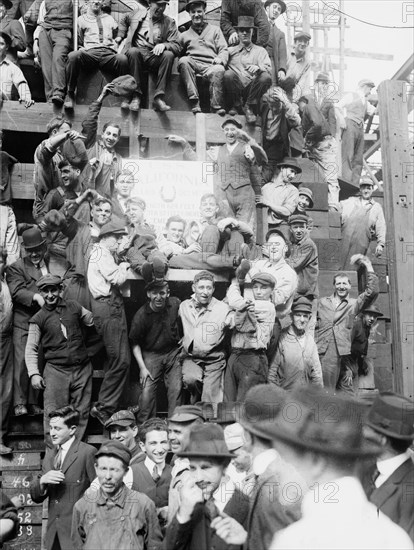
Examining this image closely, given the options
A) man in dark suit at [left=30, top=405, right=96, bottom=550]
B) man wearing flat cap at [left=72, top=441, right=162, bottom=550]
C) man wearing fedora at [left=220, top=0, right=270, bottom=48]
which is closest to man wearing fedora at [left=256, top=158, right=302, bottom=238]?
man wearing fedora at [left=220, top=0, right=270, bottom=48]

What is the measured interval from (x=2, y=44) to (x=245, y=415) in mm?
7762

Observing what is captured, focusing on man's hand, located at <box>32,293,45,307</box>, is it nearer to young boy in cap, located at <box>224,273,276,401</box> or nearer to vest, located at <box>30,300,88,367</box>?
vest, located at <box>30,300,88,367</box>

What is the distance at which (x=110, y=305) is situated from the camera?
9875 millimetres

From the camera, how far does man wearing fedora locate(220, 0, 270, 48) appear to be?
41.2ft

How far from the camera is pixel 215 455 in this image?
5.22 metres

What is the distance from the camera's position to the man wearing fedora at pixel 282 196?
11.7m

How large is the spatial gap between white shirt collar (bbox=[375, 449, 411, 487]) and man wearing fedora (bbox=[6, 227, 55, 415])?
4.97 meters

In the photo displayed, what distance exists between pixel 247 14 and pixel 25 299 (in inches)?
212

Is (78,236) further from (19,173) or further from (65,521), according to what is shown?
(65,521)

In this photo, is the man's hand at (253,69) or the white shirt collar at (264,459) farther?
the man's hand at (253,69)

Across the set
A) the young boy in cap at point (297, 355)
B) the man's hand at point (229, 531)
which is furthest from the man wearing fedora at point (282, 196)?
the man's hand at point (229, 531)

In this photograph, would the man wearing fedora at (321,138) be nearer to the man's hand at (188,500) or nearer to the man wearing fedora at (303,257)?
the man wearing fedora at (303,257)

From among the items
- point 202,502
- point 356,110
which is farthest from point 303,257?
point 202,502

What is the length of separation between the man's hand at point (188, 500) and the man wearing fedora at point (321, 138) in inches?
331
